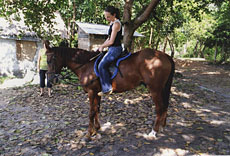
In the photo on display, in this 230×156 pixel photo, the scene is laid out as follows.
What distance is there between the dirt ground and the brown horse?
0.55m

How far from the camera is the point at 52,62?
460cm

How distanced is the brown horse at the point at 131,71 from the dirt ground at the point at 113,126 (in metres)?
0.55

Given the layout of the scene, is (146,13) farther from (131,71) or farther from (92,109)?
(92,109)

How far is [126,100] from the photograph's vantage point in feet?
25.4

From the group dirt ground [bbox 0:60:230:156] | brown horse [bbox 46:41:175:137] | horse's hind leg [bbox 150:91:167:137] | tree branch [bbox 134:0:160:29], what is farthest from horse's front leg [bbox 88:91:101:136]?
tree branch [bbox 134:0:160:29]

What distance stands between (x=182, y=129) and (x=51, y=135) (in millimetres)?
3674

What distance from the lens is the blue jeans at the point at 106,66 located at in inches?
178

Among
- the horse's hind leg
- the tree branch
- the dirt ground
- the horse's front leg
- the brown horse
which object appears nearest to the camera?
the dirt ground

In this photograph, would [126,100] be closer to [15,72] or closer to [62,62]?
[62,62]

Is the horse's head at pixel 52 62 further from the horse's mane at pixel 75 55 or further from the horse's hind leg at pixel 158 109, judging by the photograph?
the horse's hind leg at pixel 158 109

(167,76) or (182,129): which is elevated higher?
(167,76)

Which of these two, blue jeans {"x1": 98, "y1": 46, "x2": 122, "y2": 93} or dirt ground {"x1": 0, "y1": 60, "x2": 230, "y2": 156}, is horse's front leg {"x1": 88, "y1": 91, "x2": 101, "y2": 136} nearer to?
dirt ground {"x1": 0, "y1": 60, "x2": 230, "y2": 156}

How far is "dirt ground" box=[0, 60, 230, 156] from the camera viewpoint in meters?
4.18

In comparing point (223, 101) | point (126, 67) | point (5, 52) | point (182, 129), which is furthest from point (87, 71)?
point (5, 52)
